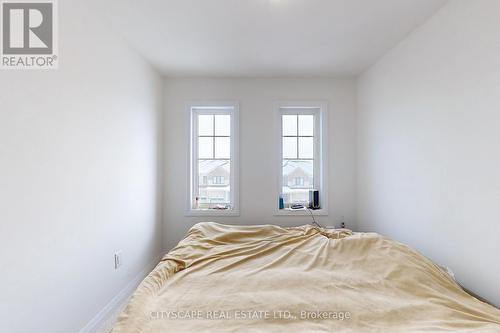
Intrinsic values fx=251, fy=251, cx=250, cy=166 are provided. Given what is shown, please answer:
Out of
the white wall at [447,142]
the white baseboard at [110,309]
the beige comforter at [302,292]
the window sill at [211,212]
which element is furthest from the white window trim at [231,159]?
the white wall at [447,142]

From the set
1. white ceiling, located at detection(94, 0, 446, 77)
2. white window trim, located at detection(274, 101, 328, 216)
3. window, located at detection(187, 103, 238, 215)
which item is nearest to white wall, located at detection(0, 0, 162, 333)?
white ceiling, located at detection(94, 0, 446, 77)

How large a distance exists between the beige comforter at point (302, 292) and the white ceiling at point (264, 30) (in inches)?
67.8

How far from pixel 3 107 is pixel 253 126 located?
92.7 inches

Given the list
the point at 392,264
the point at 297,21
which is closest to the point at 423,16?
the point at 297,21

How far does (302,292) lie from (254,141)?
2044mm

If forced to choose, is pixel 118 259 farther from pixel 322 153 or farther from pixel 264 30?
pixel 322 153

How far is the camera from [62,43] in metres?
1.58

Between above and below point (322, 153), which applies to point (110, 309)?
below

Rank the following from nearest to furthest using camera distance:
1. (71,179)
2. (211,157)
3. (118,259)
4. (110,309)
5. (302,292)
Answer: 1. (302,292)
2. (71,179)
3. (110,309)
4. (118,259)
5. (211,157)

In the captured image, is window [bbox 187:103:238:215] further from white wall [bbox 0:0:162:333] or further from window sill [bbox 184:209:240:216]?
white wall [bbox 0:0:162:333]

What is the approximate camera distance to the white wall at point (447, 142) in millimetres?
1439

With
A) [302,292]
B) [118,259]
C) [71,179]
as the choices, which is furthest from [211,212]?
[302,292]

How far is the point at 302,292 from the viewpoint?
1.46m

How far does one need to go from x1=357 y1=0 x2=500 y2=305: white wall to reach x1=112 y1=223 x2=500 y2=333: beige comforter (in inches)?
12.3
